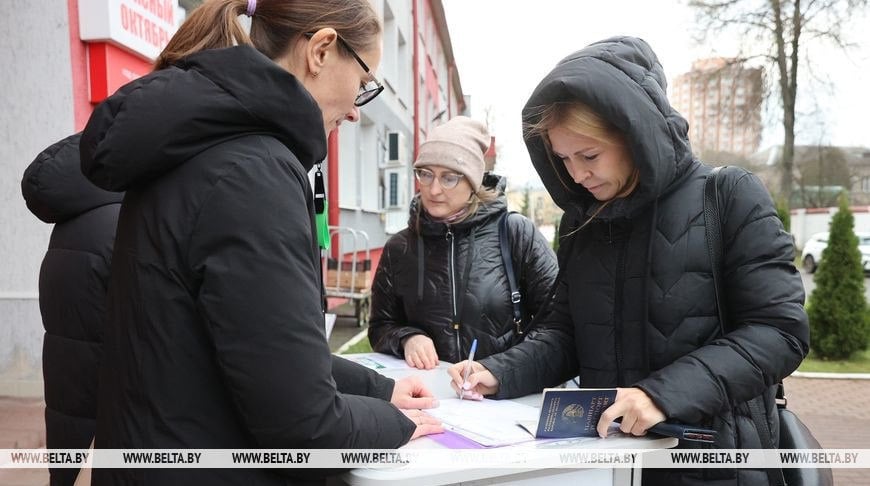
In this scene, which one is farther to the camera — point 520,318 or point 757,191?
point 520,318

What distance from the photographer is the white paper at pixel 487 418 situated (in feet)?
4.08

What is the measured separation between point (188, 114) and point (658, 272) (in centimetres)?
100

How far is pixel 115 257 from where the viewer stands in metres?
1.03

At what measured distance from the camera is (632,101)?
1.33 metres

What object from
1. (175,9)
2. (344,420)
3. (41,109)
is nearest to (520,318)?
(344,420)

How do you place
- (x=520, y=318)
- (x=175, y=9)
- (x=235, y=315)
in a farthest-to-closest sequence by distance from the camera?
1. (x=175, y=9)
2. (x=520, y=318)
3. (x=235, y=315)

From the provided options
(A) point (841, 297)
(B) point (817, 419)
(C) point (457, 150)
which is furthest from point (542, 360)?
(A) point (841, 297)

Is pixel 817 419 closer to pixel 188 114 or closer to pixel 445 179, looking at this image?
pixel 445 179

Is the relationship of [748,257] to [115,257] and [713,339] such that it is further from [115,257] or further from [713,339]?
[115,257]

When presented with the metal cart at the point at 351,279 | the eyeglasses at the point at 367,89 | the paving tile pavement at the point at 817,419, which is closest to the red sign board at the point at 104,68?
the paving tile pavement at the point at 817,419

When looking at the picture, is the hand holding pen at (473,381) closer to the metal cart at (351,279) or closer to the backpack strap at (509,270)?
the backpack strap at (509,270)

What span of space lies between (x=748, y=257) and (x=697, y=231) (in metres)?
0.12

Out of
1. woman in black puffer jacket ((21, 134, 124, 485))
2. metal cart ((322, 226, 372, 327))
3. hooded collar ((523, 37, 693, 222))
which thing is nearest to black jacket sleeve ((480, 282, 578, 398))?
hooded collar ((523, 37, 693, 222))

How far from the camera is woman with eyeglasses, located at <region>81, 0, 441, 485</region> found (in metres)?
0.90
